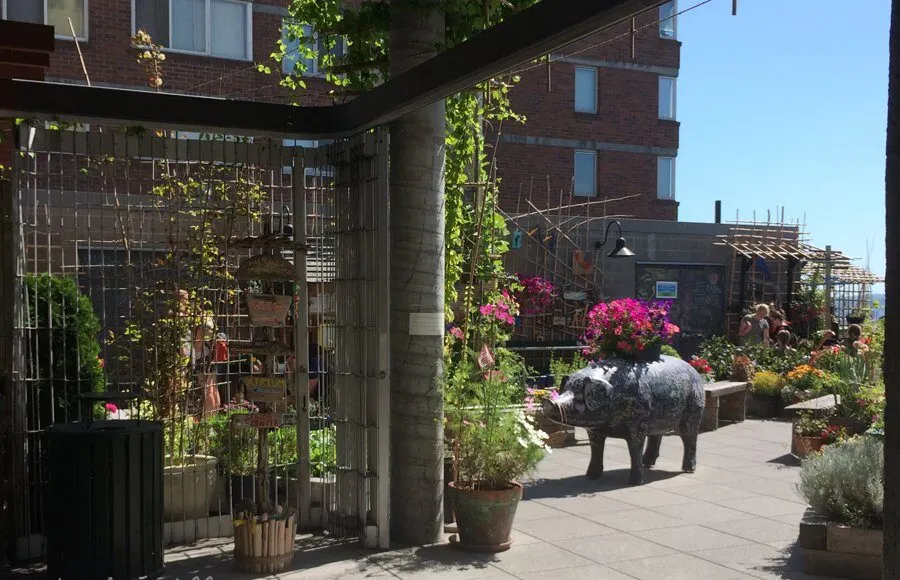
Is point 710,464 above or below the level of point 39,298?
below

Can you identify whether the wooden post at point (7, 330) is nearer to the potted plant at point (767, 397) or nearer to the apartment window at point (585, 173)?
the potted plant at point (767, 397)

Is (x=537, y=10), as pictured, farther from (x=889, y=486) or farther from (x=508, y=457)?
(x=508, y=457)

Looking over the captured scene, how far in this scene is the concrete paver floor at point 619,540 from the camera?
6.27 metres

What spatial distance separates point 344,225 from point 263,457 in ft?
6.11

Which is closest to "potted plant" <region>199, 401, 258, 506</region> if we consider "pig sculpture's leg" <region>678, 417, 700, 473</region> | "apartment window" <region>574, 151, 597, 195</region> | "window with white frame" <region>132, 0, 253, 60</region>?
"pig sculpture's leg" <region>678, 417, 700, 473</region>

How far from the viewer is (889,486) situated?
3.08 meters

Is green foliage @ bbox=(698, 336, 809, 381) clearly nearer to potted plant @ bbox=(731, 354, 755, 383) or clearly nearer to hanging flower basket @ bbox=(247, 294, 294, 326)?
potted plant @ bbox=(731, 354, 755, 383)

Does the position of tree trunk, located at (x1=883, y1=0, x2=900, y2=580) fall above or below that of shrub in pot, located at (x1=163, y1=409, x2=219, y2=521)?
above

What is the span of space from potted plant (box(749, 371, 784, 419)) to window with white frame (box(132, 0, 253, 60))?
44.2 feet

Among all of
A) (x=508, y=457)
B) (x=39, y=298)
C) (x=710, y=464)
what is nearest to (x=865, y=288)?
(x=710, y=464)

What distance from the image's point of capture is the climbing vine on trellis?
25.1 feet

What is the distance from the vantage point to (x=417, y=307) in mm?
7062

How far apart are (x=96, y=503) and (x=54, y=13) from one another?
1693 cm

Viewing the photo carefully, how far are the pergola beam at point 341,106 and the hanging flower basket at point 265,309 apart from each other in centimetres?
129
